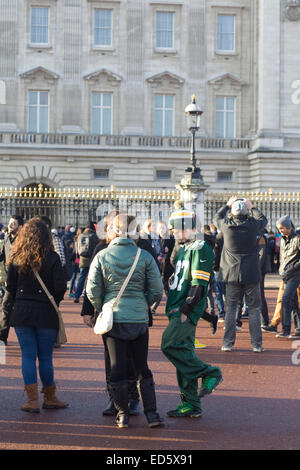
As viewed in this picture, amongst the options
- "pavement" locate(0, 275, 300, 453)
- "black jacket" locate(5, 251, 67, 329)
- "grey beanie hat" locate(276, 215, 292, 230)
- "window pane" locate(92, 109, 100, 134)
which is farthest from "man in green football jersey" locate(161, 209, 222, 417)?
"window pane" locate(92, 109, 100, 134)

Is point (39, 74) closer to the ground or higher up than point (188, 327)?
higher up

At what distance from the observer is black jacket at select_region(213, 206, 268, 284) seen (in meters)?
9.20

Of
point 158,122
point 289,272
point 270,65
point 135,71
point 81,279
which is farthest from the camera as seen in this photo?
point 158,122

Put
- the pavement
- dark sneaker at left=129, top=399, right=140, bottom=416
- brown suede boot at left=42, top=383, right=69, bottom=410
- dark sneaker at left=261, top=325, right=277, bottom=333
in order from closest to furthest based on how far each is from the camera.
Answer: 1. the pavement
2. dark sneaker at left=129, top=399, right=140, bottom=416
3. brown suede boot at left=42, top=383, right=69, bottom=410
4. dark sneaker at left=261, top=325, right=277, bottom=333

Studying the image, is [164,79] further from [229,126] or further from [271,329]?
[271,329]

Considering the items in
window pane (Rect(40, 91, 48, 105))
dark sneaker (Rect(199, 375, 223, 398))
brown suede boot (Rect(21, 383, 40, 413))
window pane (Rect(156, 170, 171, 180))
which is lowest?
brown suede boot (Rect(21, 383, 40, 413))

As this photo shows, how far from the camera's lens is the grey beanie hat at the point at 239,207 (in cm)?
909

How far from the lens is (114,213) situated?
6.62 m

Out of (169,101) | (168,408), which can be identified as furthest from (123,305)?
(169,101)

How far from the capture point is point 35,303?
628 cm

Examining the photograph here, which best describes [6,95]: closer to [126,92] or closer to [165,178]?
[126,92]

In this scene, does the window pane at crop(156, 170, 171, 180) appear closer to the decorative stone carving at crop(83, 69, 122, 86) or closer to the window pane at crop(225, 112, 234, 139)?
the window pane at crop(225, 112, 234, 139)

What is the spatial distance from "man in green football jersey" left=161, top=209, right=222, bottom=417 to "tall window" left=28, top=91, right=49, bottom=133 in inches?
1179

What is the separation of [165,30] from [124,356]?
31780 mm
